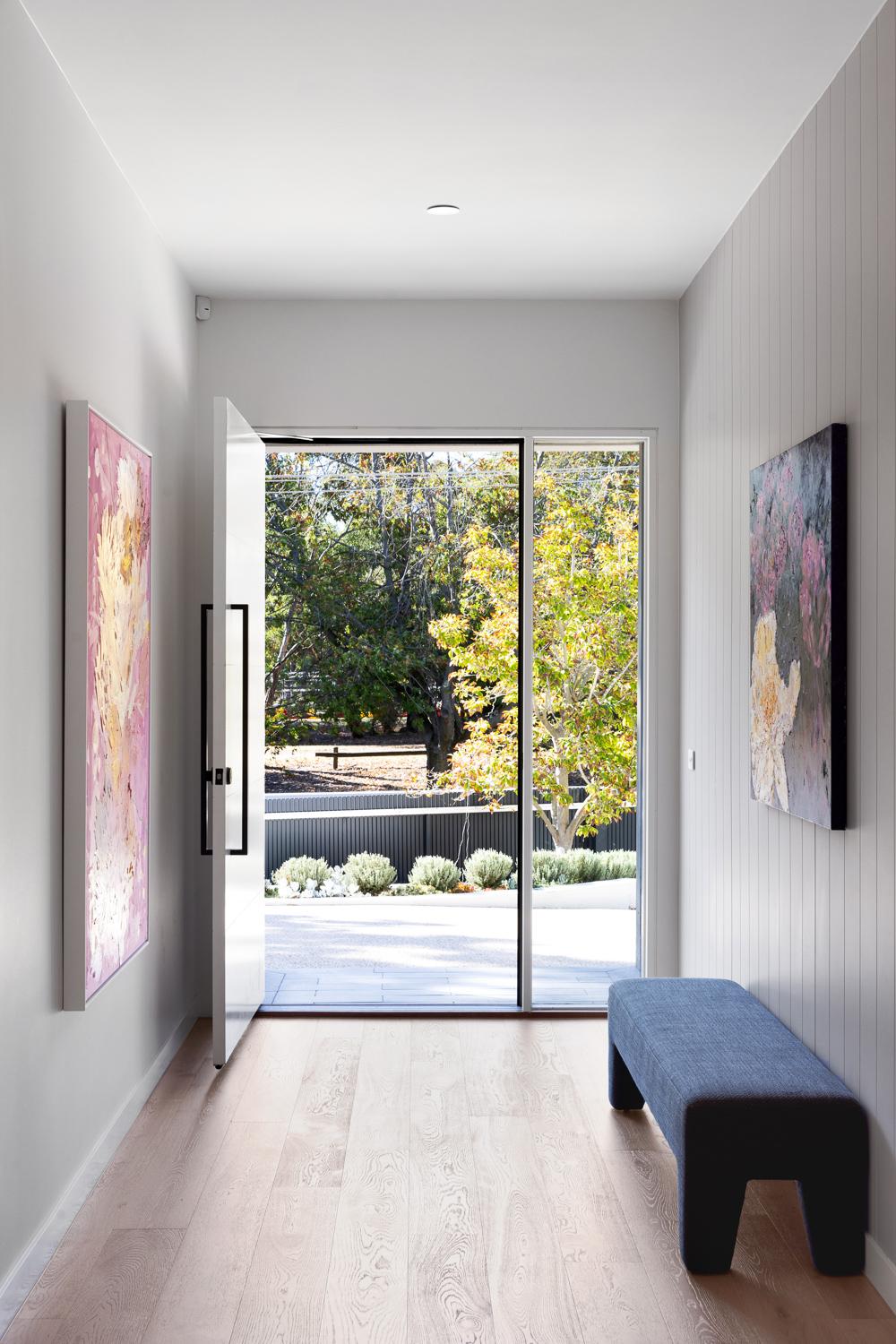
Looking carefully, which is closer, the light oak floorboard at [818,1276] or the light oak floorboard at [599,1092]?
the light oak floorboard at [818,1276]

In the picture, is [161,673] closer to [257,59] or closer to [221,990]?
[221,990]

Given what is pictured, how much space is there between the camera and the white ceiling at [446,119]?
2.54 m

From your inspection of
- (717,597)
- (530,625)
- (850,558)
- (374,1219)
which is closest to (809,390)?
(850,558)

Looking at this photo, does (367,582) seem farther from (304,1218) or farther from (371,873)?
(304,1218)

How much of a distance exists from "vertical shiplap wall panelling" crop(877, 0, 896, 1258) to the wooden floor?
459 millimetres

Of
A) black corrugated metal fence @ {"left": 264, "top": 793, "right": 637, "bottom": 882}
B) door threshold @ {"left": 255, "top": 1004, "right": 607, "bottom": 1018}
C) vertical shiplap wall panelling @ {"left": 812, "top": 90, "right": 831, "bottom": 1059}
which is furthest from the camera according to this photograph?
black corrugated metal fence @ {"left": 264, "top": 793, "right": 637, "bottom": 882}

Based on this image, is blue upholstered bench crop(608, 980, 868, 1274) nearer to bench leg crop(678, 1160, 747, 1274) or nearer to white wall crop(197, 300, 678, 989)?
bench leg crop(678, 1160, 747, 1274)

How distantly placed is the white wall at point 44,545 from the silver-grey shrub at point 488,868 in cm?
235

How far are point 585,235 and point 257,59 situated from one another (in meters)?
1.47

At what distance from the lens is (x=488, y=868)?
18.7 feet

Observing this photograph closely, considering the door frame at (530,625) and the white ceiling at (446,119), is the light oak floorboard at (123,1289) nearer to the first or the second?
the door frame at (530,625)

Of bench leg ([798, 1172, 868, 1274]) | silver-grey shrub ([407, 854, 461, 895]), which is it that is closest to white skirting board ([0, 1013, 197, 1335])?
bench leg ([798, 1172, 868, 1274])

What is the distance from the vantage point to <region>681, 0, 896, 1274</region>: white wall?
A: 7.98 feet

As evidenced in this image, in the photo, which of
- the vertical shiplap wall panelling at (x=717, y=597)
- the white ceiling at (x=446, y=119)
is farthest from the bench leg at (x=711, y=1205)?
the white ceiling at (x=446, y=119)
